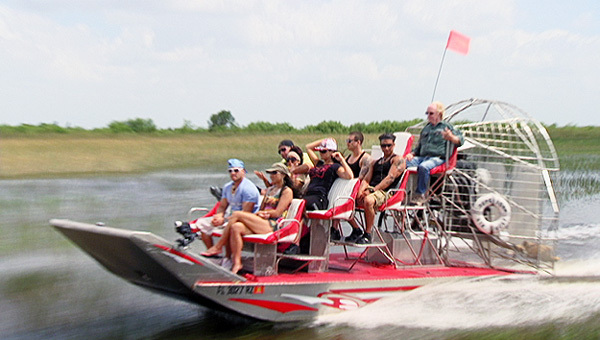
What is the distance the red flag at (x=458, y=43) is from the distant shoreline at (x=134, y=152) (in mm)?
16983

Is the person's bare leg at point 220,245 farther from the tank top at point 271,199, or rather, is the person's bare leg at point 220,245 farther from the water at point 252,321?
the water at point 252,321

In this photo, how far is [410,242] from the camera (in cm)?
1120

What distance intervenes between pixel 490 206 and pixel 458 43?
2.71 m

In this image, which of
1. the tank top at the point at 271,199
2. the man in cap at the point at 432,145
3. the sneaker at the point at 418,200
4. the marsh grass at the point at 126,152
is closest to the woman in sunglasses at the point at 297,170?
the tank top at the point at 271,199

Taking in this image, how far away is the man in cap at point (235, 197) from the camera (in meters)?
9.54

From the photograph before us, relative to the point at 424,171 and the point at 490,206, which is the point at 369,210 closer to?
the point at 424,171

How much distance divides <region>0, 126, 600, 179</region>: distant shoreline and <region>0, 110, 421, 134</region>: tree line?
2.26ft

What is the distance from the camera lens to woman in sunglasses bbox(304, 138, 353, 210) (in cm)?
1012

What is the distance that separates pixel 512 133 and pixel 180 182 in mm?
15318

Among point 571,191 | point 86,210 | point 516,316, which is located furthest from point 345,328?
point 571,191

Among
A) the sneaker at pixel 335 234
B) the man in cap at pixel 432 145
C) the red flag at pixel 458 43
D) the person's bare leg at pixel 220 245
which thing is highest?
the red flag at pixel 458 43

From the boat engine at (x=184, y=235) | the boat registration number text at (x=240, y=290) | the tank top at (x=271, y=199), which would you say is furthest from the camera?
the tank top at (x=271, y=199)

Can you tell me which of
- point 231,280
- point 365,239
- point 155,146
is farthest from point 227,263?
point 155,146

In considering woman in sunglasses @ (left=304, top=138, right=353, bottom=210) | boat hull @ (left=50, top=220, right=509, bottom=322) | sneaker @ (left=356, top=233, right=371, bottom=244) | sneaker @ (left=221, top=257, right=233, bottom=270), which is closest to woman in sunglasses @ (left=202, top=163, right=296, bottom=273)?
sneaker @ (left=221, top=257, right=233, bottom=270)
